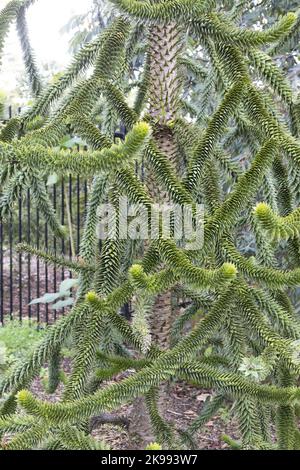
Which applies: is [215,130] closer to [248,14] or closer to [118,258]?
[118,258]

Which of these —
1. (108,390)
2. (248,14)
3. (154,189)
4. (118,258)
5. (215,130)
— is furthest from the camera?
(248,14)

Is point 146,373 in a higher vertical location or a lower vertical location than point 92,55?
lower

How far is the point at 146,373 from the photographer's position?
1.84m

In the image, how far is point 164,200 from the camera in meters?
2.22

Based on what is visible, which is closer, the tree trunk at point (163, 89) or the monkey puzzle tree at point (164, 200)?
the monkey puzzle tree at point (164, 200)

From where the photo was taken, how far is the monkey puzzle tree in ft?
5.56

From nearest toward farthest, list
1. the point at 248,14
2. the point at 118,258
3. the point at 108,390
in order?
the point at 108,390, the point at 118,258, the point at 248,14

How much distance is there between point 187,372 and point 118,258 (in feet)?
1.49

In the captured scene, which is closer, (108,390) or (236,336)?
(108,390)

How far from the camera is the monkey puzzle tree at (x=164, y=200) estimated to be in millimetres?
1694

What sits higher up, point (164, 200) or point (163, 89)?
point (163, 89)

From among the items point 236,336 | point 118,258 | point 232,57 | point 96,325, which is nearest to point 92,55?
point 232,57

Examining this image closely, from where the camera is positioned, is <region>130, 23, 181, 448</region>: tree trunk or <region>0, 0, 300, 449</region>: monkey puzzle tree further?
<region>130, 23, 181, 448</region>: tree trunk

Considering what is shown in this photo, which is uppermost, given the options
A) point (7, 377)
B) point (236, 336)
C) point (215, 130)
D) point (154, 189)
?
point (215, 130)
